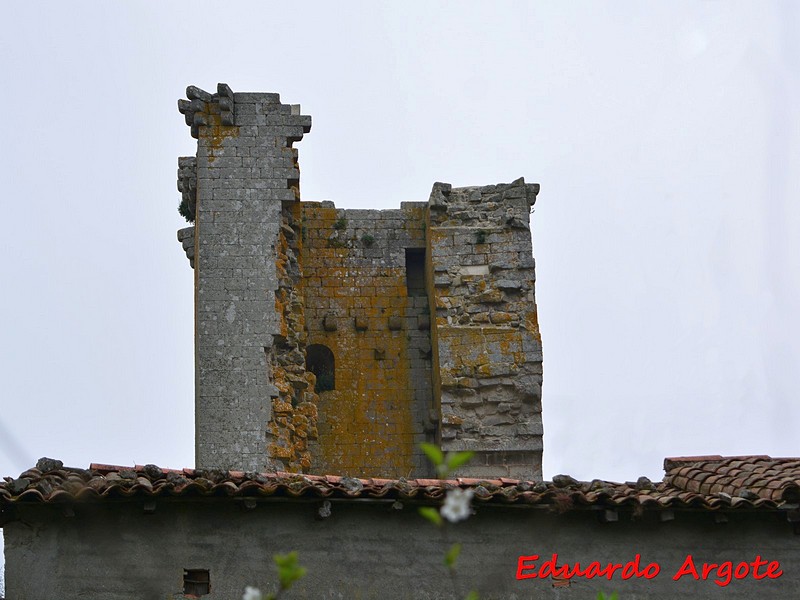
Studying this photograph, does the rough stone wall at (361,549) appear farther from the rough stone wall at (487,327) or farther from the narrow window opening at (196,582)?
the rough stone wall at (487,327)

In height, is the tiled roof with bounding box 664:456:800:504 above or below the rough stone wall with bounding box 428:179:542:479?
below

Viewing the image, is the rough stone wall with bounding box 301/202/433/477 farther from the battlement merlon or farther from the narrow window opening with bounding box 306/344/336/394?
the battlement merlon

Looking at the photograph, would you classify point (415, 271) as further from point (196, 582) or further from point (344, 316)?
point (196, 582)

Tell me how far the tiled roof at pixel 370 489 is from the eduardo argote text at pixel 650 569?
41 centimetres

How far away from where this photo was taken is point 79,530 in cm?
992

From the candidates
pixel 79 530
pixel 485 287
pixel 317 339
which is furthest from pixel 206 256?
pixel 79 530

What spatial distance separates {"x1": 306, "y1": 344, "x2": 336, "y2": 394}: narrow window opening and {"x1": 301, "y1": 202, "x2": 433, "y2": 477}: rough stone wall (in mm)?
68

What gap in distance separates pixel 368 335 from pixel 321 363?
639 mm

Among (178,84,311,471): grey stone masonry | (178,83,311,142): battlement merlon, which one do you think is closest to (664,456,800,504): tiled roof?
(178,84,311,471): grey stone masonry

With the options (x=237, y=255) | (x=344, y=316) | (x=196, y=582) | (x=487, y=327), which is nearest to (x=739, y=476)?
(x=196, y=582)

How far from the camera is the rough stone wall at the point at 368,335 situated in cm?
1638

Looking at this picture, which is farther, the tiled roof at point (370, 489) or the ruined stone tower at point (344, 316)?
the ruined stone tower at point (344, 316)

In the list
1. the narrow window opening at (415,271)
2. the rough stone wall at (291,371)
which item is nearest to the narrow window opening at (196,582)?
the rough stone wall at (291,371)

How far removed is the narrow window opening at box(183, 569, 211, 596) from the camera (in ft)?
32.4
